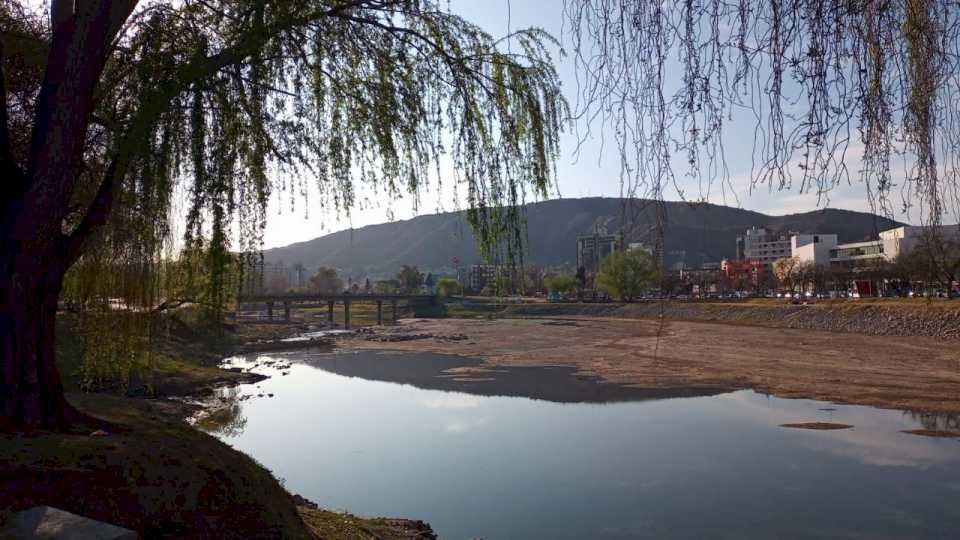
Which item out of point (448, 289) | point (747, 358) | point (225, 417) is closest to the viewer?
point (225, 417)

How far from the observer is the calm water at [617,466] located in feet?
42.0

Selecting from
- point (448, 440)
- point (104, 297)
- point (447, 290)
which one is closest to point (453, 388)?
point (448, 440)

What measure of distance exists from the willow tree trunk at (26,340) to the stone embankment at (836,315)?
31313 millimetres

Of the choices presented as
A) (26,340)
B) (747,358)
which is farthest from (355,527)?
(747,358)

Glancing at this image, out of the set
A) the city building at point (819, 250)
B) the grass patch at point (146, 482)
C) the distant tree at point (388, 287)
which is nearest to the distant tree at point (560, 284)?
the distant tree at point (388, 287)

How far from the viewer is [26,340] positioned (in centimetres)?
495

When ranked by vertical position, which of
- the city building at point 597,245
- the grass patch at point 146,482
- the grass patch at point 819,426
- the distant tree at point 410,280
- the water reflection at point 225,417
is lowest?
the grass patch at point 819,426

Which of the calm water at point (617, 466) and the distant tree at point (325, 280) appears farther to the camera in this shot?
the distant tree at point (325, 280)

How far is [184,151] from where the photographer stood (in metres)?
5.02

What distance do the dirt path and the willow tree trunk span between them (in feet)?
62.2

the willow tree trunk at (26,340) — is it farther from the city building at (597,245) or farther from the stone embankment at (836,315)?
the stone embankment at (836,315)

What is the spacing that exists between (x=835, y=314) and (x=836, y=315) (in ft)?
0.98

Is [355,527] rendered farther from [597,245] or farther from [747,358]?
[747,358]

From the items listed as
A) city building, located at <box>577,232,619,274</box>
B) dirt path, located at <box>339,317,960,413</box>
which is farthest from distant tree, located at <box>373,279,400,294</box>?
city building, located at <box>577,232,619,274</box>
